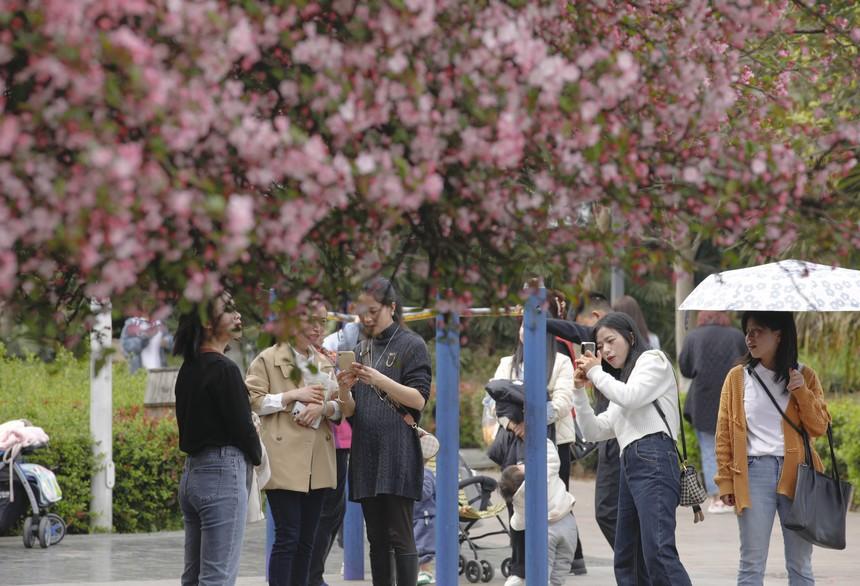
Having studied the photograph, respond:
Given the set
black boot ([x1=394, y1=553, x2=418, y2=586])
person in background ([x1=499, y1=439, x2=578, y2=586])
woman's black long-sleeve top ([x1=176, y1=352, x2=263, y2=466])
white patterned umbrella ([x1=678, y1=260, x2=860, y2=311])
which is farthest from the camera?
person in background ([x1=499, y1=439, x2=578, y2=586])

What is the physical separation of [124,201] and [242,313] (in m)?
1.69

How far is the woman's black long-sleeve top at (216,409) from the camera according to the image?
668 centimetres

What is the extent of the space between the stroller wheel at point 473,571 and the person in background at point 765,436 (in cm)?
302

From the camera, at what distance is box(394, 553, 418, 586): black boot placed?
769cm

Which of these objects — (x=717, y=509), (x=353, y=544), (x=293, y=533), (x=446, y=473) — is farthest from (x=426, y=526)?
(x=717, y=509)

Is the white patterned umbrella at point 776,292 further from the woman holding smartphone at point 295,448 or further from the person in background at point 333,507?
the person in background at point 333,507

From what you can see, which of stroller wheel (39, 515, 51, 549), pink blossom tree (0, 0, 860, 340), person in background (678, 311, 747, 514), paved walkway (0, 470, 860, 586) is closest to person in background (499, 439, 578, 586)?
paved walkway (0, 470, 860, 586)

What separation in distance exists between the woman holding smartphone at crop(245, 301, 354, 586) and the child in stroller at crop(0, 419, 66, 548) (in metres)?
3.97

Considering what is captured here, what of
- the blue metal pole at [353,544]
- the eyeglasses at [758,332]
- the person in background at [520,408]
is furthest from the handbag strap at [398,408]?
the blue metal pole at [353,544]

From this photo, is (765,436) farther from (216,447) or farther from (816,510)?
(216,447)

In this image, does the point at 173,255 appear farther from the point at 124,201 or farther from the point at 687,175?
the point at 687,175

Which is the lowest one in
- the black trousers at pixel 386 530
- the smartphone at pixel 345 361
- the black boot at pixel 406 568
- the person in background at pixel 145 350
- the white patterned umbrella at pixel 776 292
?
the black boot at pixel 406 568

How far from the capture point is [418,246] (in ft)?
12.4

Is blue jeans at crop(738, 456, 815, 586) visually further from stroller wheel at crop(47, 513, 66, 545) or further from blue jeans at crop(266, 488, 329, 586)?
stroller wheel at crop(47, 513, 66, 545)
